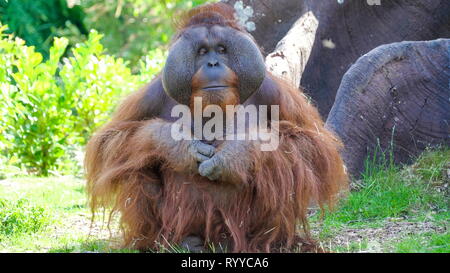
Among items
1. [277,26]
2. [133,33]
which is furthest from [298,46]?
[133,33]

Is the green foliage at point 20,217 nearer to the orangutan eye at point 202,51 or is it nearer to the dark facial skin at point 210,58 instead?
the dark facial skin at point 210,58

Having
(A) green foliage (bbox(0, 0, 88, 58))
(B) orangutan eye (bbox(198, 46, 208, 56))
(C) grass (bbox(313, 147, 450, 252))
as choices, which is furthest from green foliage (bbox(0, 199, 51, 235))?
(A) green foliage (bbox(0, 0, 88, 58))

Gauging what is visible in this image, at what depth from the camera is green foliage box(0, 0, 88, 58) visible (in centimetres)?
1033

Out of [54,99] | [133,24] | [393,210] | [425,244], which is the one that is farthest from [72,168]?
[133,24]

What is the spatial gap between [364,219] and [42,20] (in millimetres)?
8558

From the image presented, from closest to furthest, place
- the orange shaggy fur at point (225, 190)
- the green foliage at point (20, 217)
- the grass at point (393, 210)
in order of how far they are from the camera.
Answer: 1. the orange shaggy fur at point (225, 190)
2. the grass at point (393, 210)
3. the green foliage at point (20, 217)

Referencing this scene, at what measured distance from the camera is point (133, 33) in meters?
13.0

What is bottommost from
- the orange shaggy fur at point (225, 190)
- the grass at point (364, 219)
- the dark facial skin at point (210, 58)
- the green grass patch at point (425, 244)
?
the grass at point (364, 219)

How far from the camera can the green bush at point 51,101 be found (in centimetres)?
644

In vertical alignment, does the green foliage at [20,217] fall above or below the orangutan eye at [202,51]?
below

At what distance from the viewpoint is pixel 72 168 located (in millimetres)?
6973

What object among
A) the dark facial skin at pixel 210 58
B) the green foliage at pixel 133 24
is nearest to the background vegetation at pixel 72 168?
the dark facial skin at pixel 210 58

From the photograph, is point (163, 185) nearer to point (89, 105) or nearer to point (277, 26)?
point (277, 26)

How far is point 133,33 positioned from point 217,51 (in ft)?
31.5
